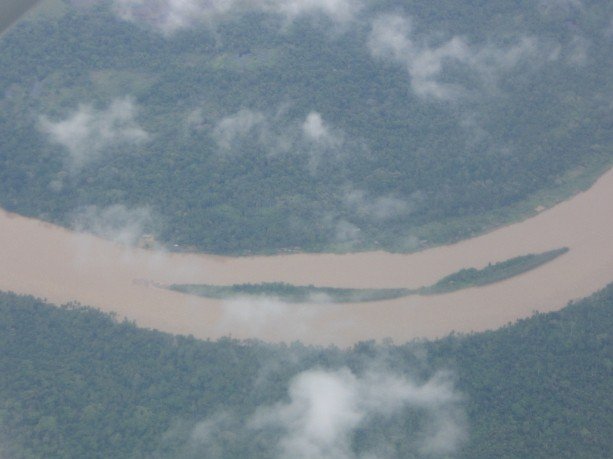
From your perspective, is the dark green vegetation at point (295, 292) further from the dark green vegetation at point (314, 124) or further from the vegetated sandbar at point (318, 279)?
the dark green vegetation at point (314, 124)

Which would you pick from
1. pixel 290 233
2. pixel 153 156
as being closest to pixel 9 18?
pixel 153 156

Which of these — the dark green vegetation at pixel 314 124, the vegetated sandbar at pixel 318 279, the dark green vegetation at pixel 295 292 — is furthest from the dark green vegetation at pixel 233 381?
the dark green vegetation at pixel 314 124

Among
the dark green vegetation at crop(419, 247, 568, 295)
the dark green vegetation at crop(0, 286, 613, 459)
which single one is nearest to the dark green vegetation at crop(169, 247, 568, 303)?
the dark green vegetation at crop(419, 247, 568, 295)

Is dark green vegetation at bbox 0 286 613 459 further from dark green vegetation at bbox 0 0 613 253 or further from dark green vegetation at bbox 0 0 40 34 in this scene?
dark green vegetation at bbox 0 0 40 34

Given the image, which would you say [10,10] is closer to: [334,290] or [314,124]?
[314,124]

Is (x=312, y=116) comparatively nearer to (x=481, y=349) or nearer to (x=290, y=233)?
(x=290, y=233)

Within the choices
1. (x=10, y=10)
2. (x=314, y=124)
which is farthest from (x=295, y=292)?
(x=10, y=10)
